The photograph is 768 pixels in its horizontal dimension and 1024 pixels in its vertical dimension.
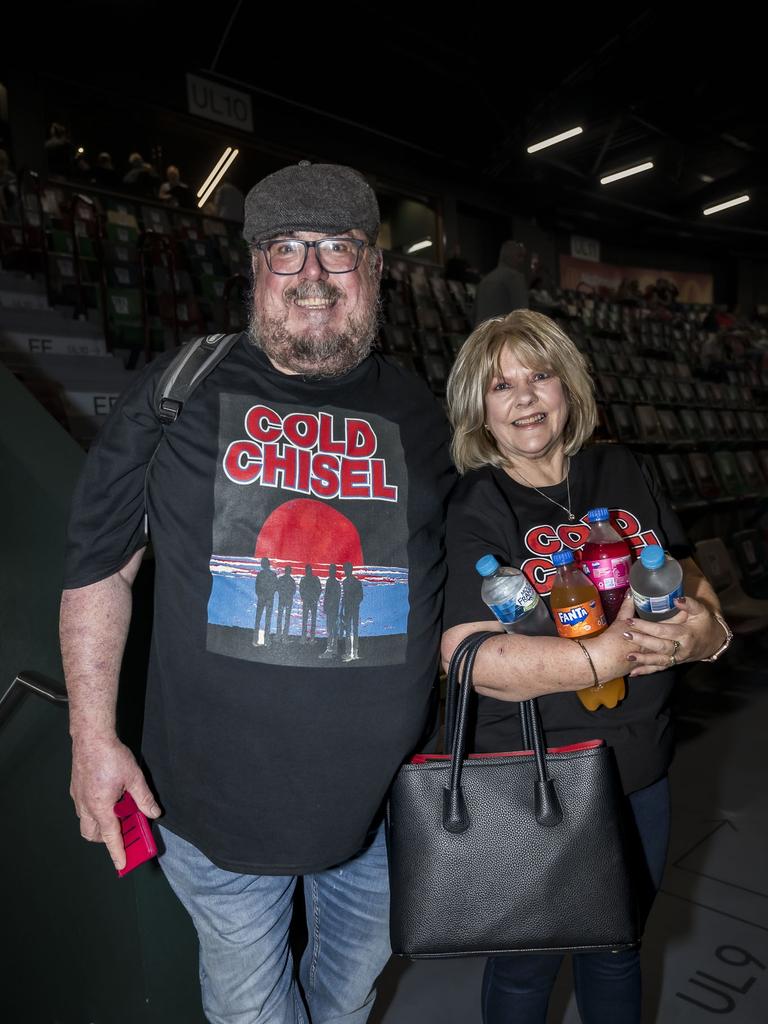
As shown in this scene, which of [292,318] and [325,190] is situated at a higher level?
[325,190]

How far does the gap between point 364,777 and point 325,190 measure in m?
0.92

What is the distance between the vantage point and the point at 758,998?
5.67ft

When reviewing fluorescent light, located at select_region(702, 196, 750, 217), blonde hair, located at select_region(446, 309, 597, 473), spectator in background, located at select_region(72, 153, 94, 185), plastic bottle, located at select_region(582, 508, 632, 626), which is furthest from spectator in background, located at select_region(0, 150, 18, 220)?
fluorescent light, located at select_region(702, 196, 750, 217)

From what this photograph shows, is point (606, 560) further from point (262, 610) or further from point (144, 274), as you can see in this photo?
point (144, 274)

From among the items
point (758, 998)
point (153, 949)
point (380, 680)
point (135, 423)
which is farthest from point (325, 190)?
point (758, 998)

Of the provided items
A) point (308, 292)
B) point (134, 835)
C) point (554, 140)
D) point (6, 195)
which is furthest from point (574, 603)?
point (554, 140)

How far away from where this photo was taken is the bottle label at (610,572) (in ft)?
3.92

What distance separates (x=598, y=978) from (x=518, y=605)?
0.75 m

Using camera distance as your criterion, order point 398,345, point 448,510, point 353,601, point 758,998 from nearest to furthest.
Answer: point 353,601
point 448,510
point 758,998
point 398,345

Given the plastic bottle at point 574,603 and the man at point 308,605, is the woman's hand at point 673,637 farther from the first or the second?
the man at point 308,605

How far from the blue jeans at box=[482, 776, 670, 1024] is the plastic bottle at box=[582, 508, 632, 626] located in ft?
1.25

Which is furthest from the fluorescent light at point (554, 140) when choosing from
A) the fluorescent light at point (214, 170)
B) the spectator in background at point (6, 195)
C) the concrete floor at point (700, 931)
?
the concrete floor at point (700, 931)

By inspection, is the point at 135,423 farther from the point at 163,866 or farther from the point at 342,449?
the point at 163,866

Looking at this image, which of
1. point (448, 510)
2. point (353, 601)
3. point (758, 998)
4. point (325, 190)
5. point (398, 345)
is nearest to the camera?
point (353, 601)
